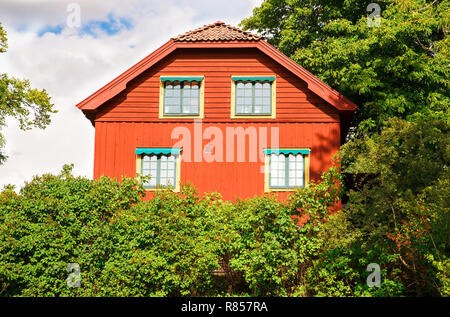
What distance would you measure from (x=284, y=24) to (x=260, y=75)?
30.6 ft

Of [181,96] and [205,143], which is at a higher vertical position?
[181,96]

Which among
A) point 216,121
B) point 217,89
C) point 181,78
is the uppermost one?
point 181,78

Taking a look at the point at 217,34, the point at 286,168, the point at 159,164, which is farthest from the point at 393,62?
the point at 159,164

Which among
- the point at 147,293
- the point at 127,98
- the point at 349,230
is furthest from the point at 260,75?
the point at 147,293

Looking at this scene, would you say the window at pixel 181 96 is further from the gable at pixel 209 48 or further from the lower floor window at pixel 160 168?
the lower floor window at pixel 160 168

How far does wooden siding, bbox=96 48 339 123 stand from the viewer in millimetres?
17172

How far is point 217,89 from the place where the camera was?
57.3 ft

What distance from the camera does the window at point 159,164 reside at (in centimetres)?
1689

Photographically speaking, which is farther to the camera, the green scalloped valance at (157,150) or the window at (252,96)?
the window at (252,96)

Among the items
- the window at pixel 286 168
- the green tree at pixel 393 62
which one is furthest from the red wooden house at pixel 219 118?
the green tree at pixel 393 62

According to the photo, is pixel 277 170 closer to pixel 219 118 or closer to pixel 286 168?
pixel 286 168

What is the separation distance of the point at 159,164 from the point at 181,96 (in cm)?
293

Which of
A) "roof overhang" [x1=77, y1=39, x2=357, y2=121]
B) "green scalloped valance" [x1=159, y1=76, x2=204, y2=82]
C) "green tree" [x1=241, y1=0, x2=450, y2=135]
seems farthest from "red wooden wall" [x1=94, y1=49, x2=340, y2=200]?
"green tree" [x1=241, y1=0, x2=450, y2=135]

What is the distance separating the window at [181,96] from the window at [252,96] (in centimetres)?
146
